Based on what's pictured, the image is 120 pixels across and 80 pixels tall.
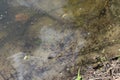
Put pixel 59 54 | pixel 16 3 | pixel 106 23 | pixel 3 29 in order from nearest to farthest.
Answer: pixel 59 54, pixel 106 23, pixel 3 29, pixel 16 3

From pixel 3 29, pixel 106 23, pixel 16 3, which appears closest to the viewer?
→ pixel 106 23

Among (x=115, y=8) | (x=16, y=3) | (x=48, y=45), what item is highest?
(x=16, y=3)

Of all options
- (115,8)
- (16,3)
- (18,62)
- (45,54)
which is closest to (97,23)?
(115,8)

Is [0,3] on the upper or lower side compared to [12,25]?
upper

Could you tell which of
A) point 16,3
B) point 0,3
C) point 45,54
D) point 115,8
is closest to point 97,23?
point 115,8

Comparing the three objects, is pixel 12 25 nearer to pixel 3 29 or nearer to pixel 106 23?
pixel 3 29

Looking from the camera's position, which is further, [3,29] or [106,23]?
[3,29]

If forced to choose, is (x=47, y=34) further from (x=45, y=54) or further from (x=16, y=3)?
(x=16, y=3)
